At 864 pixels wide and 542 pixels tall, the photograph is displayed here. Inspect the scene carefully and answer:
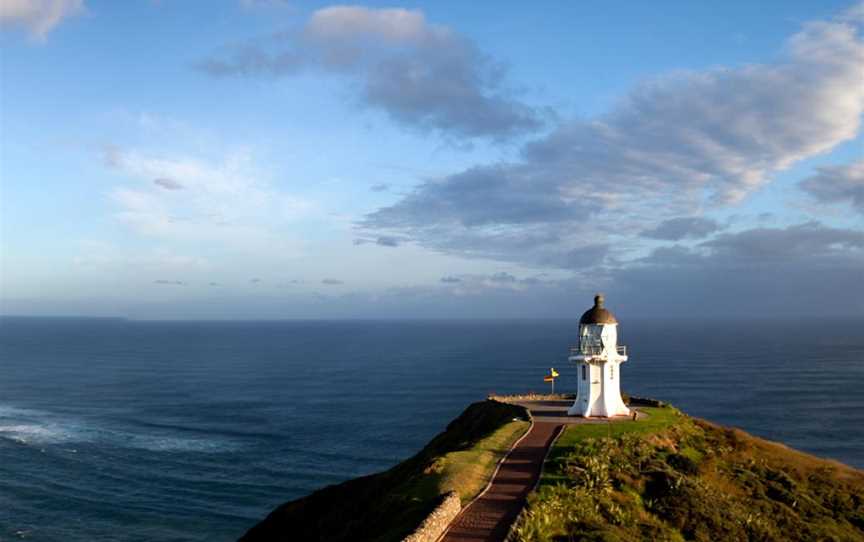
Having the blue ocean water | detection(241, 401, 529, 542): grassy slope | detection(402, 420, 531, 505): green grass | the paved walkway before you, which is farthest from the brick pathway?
the blue ocean water

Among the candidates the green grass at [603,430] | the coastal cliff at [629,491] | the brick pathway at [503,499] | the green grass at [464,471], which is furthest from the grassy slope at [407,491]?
the green grass at [603,430]

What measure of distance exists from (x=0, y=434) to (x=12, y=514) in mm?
34335

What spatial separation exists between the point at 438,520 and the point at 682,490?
12.8m

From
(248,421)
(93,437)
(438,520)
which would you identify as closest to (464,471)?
(438,520)

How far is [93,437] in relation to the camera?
276ft

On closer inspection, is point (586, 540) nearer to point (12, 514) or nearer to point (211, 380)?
point (12, 514)

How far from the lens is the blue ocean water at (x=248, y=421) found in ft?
198

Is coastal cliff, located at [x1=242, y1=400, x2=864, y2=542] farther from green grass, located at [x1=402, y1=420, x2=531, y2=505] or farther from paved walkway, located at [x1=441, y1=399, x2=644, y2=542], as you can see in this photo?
paved walkway, located at [x1=441, y1=399, x2=644, y2=542]

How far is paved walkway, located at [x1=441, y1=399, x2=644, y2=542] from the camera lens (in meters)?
23.1

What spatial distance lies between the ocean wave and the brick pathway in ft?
184

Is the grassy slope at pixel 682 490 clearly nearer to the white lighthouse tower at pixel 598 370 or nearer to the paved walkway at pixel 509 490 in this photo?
the paved walkway at pixel 509 490

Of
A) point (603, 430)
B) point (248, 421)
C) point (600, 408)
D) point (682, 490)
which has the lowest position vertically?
point (248, 421)

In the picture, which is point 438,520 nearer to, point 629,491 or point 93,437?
point 629,491

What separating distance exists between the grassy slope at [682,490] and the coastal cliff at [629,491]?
0.23ft
